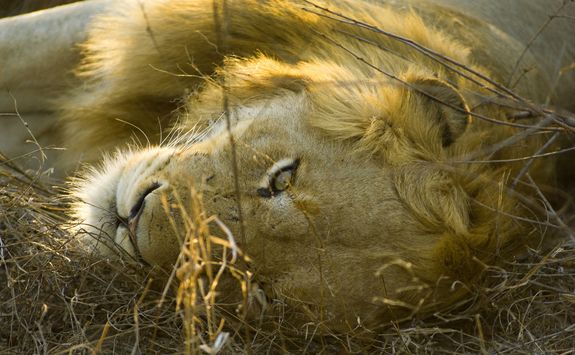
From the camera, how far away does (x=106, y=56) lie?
4.14 meters

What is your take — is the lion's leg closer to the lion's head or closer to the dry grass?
the dry grass

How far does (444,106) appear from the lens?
3525 millimetres

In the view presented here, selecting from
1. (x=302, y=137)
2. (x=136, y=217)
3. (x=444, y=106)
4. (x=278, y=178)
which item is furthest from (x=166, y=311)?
(x=444, y=106)

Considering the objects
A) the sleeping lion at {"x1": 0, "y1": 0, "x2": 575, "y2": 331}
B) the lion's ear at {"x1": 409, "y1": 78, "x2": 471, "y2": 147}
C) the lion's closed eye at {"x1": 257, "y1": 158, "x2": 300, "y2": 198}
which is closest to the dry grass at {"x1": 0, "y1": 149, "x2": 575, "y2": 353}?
the sleeping lion at {"x1": 0, "y1": 0, "x2": 575, "y2": 331}

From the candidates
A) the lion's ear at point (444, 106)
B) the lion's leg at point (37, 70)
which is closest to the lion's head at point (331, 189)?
the lion's ear at point (444, 106)

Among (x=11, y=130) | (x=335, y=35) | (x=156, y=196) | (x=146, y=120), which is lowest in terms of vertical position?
(x=11, y=130)

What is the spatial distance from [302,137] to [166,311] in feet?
2.36

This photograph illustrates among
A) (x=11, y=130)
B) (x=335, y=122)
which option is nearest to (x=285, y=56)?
(x=335, y=122)

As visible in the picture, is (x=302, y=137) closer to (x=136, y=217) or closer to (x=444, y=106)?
(x=444, y=106)

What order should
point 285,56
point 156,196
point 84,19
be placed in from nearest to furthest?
point 156,196 < point 285,56 < point 84,19

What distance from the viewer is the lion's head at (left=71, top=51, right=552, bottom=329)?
3.11 m

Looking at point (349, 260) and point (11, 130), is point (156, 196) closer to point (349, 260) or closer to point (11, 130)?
point (349, 260)

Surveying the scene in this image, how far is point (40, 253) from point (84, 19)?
1243 millimetres

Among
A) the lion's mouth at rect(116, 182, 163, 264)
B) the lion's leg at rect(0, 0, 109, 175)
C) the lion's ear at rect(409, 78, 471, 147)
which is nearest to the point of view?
the lion's mouth at rect(116, 182, 163, 264)
